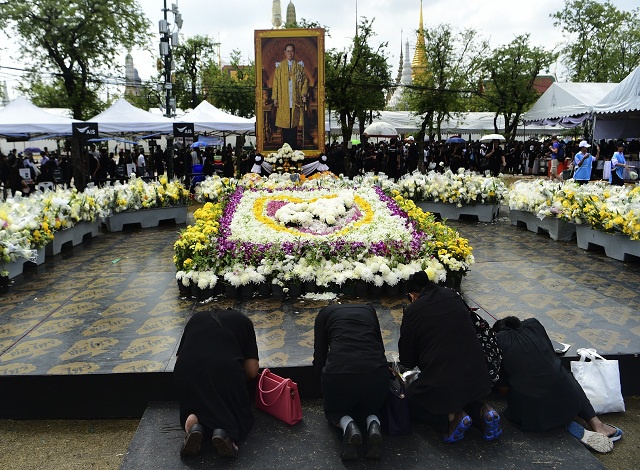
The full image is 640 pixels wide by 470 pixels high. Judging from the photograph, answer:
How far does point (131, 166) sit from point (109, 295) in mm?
16340

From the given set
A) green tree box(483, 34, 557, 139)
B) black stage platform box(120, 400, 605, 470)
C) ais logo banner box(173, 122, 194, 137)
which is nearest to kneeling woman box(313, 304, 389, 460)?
black stage platform box(120, 400, 605, 470)

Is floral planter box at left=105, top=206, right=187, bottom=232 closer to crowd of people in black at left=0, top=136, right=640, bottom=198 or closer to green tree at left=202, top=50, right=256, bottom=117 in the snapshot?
crowd of people in black at left=0, top=136, right=640, bottom=198

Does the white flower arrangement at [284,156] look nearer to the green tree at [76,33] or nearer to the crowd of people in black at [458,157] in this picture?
the crowd of people in black at [458,157]

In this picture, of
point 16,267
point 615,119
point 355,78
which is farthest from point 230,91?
point 16,267

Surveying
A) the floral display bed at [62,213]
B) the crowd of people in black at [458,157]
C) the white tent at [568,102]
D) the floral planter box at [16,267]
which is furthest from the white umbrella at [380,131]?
the floral planter box at [16,267]

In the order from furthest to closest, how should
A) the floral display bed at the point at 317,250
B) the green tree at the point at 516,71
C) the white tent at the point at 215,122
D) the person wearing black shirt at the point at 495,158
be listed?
the green tree at the point at 516,71 < the person wearing black shirt at the point at 495,158 < the white tent at the point at 215,122 < the floral display bed at the point at 317,250

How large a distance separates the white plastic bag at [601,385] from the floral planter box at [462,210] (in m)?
8.70

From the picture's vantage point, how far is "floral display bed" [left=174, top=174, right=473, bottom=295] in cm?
670

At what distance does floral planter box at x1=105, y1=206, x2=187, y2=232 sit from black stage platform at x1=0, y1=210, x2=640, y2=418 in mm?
2504

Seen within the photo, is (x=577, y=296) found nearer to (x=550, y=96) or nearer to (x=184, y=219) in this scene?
(x=184, y=219)

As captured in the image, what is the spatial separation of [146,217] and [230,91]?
2722cm

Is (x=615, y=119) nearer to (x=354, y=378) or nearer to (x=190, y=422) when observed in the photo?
(x=354, y=378)

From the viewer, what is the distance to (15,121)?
14.8 metres

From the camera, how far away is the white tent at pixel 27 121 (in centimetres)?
1466
